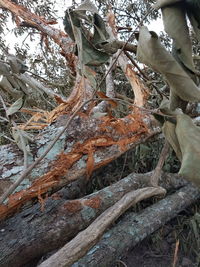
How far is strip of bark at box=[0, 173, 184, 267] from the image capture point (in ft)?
2.59

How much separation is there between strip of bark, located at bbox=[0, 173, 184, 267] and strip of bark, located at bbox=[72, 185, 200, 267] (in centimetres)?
10

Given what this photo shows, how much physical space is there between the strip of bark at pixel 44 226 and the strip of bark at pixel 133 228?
3.8 inches

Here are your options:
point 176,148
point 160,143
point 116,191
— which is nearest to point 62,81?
point 160,143

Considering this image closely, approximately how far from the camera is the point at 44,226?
86 centimetres

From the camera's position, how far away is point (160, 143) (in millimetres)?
1547

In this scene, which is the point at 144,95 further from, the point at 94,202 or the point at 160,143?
the point at 94,202

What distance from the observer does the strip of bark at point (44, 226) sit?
0.79 meters

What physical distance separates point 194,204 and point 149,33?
49.5 inches

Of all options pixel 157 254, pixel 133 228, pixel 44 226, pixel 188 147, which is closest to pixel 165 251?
pixel 157 254

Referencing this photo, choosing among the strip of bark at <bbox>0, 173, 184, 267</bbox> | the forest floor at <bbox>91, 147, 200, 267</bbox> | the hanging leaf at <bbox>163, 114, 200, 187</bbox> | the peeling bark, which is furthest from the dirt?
the hanging leaf at <bbox>163, 114, 200, 187</bbox>

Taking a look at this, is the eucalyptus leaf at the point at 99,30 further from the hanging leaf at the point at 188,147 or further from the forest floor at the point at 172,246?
the forest floor at the point at 172,246

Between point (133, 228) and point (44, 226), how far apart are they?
37 centimetres

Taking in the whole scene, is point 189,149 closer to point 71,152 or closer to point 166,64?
point 166,64

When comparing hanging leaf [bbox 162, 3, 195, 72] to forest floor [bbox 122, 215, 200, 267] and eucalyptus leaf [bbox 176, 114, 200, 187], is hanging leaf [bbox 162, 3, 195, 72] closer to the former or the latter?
eucalyptus leaf [bbox 176, 114, 200, 187]
